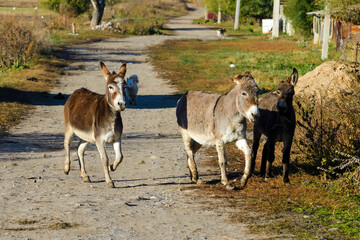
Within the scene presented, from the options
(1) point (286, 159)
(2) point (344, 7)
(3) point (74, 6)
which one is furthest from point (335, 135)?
(3) point (74, 6)

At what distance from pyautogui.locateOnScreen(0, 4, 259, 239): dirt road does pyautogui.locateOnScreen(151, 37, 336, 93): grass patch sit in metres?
9.05

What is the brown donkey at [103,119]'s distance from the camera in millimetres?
9117

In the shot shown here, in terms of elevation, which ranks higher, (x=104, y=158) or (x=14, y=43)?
(x=14, y=43)

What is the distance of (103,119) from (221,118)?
1.91 m

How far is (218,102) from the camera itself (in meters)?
9.27

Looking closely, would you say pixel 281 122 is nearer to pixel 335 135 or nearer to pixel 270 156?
pixel 270 156

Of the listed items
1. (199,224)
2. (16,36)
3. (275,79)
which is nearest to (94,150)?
(199,224)

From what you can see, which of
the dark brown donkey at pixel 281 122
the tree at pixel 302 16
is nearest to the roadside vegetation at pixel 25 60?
the dark brown donkey at pixel 281 122

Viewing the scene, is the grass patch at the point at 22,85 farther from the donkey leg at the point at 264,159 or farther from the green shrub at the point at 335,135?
the green shrub at the point at 335,135

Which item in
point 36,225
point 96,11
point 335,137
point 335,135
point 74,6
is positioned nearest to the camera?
point 36,225

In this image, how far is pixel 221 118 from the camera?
8.92 meters

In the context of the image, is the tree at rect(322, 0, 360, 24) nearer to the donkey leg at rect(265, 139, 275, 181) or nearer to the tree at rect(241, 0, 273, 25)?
the donkey leg at rect(265, 139, 275, 181)

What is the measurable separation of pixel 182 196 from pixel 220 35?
175 feet

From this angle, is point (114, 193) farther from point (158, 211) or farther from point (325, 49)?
point (325, 49)
